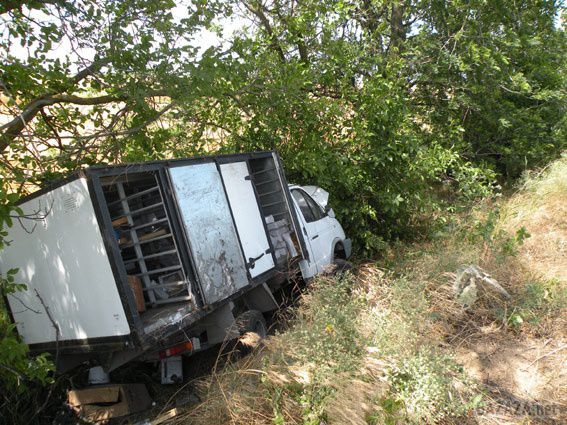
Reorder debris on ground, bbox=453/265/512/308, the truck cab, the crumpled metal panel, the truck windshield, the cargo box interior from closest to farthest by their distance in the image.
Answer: the crumpled metal panel < debris on ground, bbox=453/265/512/308 < the cargo box interior < the truck cab < the truck windshield

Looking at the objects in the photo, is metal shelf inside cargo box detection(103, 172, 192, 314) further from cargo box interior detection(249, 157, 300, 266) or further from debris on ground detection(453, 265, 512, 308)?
debris on ground detection(453, 265, 512, 308)

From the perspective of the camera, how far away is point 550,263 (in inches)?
239

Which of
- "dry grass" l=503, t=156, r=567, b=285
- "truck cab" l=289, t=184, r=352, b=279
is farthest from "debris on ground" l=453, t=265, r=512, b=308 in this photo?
"truck cab" l=289, t=184, r=352, b=279

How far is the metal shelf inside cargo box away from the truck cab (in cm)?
209

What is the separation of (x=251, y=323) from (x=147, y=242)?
1.45 metres

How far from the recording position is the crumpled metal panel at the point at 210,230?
183 inches

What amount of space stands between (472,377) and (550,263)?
292 centimetres

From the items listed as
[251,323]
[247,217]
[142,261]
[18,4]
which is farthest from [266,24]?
[251,323]

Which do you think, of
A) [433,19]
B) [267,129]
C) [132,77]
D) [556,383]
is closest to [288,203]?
[267,129]

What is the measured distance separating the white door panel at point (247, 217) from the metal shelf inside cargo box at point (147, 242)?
2.57ft

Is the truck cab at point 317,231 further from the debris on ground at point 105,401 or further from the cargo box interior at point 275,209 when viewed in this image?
the debris on ground at point 105,401

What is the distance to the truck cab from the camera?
266 inches

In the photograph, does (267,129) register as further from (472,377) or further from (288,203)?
(472,377)

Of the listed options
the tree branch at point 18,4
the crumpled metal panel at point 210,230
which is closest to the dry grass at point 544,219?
the crumpled metal panel at point 210,230
